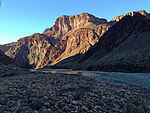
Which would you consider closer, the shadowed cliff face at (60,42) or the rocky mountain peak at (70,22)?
the shadowed cliff face at (60,42)

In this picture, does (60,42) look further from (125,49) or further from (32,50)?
(125,49)

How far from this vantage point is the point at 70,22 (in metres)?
184

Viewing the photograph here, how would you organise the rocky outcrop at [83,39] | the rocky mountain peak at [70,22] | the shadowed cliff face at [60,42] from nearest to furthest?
the rocky outcrop at [83,39] < the shadowed cliff face at [60,42] < the rocky mountain peak at [70,22]

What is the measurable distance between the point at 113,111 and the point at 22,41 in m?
188

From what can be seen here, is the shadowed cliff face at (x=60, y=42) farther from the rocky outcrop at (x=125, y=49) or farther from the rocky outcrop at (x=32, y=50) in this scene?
the rocky outcrop at (x=125, y=49)

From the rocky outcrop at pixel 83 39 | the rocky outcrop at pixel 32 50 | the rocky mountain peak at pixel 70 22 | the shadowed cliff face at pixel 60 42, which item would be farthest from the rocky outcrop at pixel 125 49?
the rocky mountain peak at pixel 70 22

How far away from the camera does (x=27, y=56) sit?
154m

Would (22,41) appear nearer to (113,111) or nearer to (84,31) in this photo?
(84,31)

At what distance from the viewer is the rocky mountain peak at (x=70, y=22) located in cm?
16811

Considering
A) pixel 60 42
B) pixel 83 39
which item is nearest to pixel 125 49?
pixel 83 39

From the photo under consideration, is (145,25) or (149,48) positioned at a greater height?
(145,25)

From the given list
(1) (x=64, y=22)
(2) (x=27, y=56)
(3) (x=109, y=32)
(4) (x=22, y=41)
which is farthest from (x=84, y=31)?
(4) (x=22, y=41)

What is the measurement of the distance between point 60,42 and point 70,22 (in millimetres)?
58218

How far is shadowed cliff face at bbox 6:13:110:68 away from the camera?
120 metres
